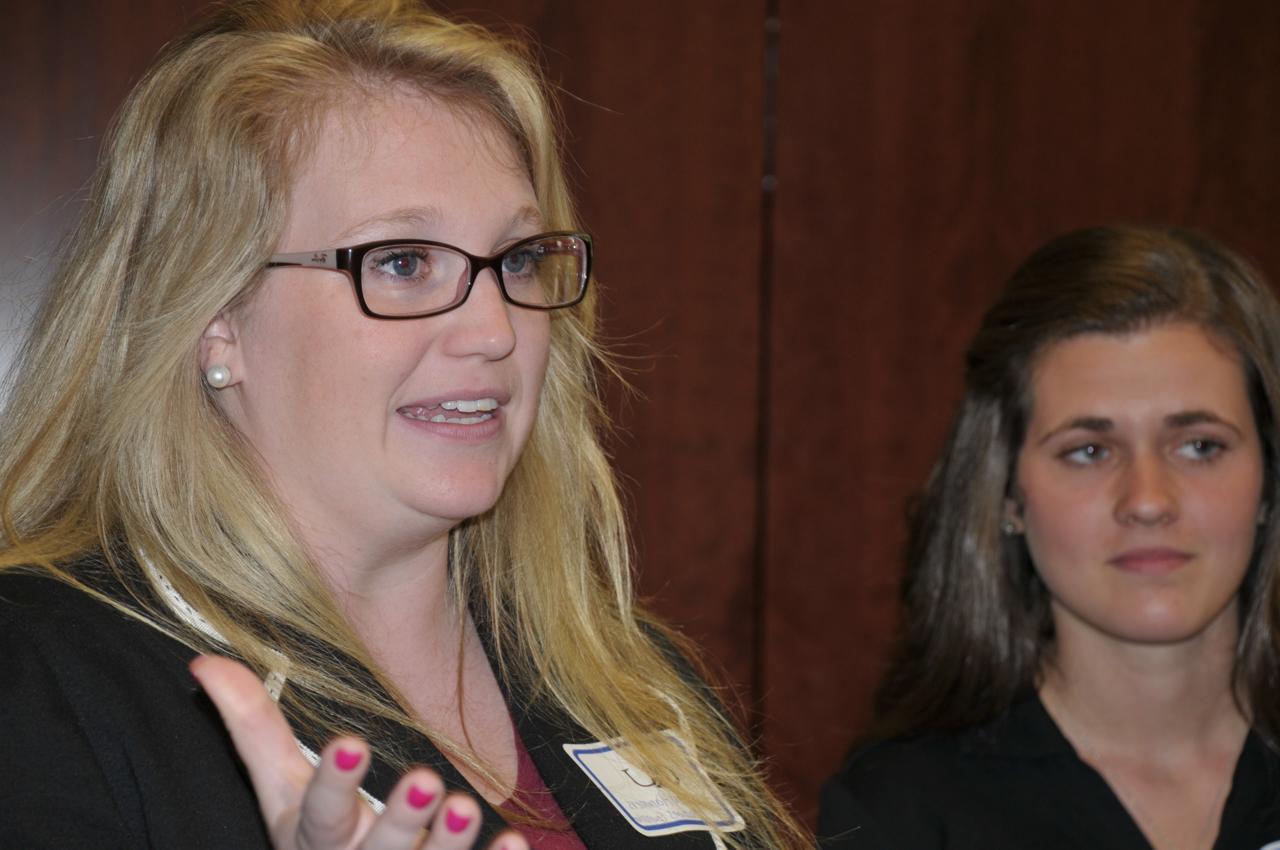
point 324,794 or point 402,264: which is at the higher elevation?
point 402,264

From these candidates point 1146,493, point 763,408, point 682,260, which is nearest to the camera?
point 1146,493

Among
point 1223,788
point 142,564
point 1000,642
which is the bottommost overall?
point 1223,788

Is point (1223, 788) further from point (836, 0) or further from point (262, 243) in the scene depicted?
point (836, 0)

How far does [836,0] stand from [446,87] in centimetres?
184

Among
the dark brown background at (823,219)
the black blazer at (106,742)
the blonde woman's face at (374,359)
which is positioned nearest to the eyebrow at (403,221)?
the blonde woman's face at (374,359)

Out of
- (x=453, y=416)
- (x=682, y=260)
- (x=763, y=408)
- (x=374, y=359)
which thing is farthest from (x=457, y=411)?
(x=763, y=408)


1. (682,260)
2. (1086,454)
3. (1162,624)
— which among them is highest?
(682,260)

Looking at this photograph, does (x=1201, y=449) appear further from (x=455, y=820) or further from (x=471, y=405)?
(x=455, y=820)

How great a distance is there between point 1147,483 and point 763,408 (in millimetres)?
1219

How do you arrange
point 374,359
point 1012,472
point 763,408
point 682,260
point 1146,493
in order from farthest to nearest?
point 763,408
point 682,260
point 1012,472
point 1146,493
point 374,359

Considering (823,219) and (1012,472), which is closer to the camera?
(1012,472)

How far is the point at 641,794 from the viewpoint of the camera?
64.2 inches

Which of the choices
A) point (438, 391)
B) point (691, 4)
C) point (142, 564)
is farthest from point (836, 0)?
point (142, 564)

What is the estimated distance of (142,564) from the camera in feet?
4.84
